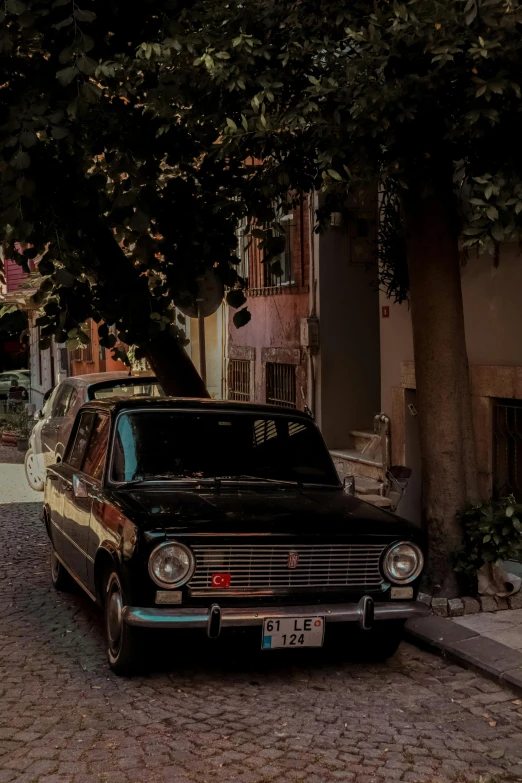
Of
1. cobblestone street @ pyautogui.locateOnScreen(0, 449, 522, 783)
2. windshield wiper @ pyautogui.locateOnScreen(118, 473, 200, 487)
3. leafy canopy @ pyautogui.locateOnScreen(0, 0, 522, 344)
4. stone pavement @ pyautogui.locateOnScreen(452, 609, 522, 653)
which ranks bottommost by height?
stone pavement @ pyautogui.locateOnScreen(452, 609, 522, 653)

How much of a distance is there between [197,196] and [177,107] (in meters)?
1.77

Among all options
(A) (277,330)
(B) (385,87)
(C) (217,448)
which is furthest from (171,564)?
(A) (277,330)

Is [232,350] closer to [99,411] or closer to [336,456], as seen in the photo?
[336,456]

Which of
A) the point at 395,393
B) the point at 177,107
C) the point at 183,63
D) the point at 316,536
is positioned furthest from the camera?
the point at 395,393

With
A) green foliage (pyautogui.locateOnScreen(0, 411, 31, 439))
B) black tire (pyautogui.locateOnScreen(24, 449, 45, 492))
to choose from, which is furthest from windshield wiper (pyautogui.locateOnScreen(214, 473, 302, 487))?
green foliage (pyautogui.locateOnScreen(0, 411, 31, 439))

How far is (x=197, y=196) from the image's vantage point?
10359 mm

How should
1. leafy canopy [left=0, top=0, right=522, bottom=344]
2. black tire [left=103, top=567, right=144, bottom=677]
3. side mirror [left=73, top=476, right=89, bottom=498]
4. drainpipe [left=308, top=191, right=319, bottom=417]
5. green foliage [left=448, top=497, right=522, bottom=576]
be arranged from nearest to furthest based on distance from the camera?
black tire [left=103, top=567, right=144, bottom=677] → leafy canopy [left=0, top=0, right=522, bottom=344] → side mirror [left=73, top=476, right=89, bottom=498] → green foliage [left=448, top=497, right=522, bottom=576] → drainpipe [left=308, top=191, right=319, bottom=417]

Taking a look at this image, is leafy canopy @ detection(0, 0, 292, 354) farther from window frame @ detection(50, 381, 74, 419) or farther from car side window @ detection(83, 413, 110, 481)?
window frame @ detection(50, 381, 74, 419)

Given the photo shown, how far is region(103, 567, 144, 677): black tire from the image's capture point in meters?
5.99

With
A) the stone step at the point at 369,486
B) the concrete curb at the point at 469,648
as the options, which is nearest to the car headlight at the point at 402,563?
the concrete curb at the point at 469,648

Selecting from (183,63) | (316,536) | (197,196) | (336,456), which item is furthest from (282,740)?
(336,456)

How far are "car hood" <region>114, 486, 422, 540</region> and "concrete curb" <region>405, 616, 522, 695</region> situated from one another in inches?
37.0

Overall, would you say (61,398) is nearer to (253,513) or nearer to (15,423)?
(253,513)

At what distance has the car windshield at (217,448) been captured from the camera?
271 inches
